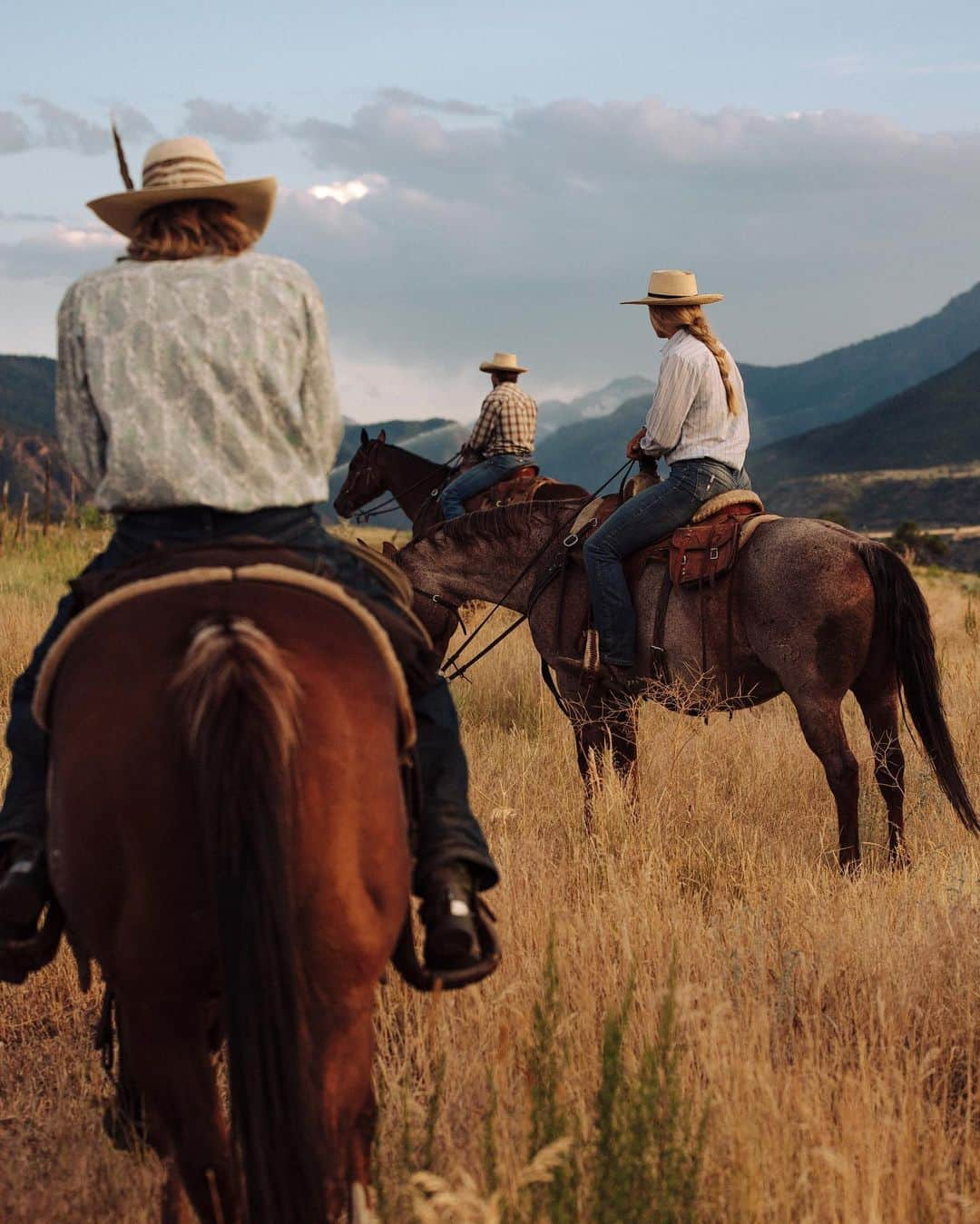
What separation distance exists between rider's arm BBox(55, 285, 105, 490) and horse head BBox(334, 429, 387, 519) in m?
11.2

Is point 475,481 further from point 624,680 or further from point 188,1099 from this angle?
point 188,1099

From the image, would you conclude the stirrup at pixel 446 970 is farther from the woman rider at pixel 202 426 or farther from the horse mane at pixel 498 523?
the horse mane at pixel 498 523

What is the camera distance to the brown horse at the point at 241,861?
211 cm

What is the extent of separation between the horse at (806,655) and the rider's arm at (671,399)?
668 mm

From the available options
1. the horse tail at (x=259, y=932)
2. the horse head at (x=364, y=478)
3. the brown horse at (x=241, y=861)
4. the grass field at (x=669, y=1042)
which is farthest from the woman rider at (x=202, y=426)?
the horse head at (x=364, y=478)

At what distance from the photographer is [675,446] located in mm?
6312

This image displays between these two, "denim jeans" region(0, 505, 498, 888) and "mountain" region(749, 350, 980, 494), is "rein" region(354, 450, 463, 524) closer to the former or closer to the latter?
"denim jeans" region(0, 505, 498, 888)

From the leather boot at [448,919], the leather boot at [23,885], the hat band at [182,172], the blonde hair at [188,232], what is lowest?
the leather boot at [448,919]

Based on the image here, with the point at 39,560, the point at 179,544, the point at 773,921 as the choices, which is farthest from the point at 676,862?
the point at 39,560

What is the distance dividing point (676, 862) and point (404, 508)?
29.8 ft

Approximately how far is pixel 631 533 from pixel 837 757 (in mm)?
1541

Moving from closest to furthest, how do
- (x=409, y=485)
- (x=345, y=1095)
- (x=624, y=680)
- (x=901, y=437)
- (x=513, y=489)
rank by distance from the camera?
(x=345, y=1095) < (x=624, y=680) < (x=513, y=489) < (x=409, y=485) < (x=901, y=437)

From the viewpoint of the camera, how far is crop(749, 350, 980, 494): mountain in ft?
410

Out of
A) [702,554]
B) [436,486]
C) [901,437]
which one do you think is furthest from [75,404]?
[901,437]
